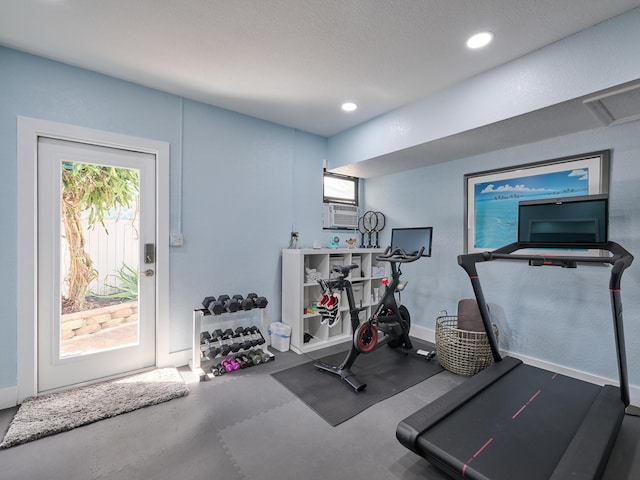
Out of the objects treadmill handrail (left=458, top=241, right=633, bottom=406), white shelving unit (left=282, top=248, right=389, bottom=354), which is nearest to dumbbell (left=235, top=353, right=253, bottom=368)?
white shelving unit (left=282, top=248, right=389, bottom=354)

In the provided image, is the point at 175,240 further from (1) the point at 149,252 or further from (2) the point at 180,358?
(2) the point at 180,358

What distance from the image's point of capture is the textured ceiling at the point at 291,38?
1.81 m

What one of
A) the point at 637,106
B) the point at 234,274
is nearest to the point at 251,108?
the point at 234,274

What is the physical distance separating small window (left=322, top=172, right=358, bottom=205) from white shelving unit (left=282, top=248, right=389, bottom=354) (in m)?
A: 0.87

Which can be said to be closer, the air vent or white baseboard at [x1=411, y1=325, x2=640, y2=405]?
the air vent

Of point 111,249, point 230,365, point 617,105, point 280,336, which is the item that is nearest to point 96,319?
point 111,249

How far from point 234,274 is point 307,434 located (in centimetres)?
184

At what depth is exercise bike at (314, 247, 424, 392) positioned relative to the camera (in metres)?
2.67

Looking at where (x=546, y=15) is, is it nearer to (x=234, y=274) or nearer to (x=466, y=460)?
(x=466, y=460)

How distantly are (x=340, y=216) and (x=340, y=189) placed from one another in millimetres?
439

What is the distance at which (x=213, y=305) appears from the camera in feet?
9.40

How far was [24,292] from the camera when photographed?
227 cm

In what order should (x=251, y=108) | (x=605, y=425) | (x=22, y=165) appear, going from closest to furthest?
(x=605, y=425) < (x=22, y=165) < (x=251, y=108)

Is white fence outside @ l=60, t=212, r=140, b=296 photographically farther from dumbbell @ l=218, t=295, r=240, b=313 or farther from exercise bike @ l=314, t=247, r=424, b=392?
exercise bike @ l=314, t=247, r=424, b=392
